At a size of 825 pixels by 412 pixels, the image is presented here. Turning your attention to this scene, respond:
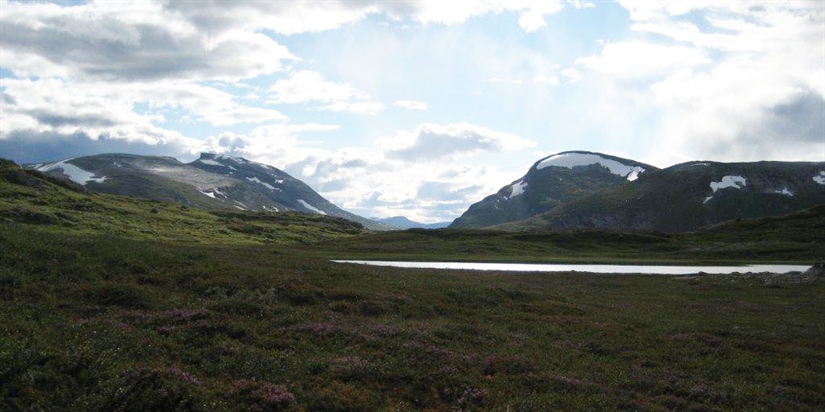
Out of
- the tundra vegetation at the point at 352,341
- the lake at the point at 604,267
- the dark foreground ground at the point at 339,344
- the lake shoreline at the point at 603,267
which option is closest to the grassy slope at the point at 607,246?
the lake shoreline at the point at 603,267

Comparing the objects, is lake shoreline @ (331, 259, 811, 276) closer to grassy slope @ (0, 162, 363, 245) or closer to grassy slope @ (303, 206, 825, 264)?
grassy slope @ (303, 206, 825, 264)

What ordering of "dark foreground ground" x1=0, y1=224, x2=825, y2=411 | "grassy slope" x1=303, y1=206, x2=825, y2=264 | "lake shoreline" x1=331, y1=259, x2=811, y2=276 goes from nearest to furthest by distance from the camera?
"dark foreground ground" x1=0, y1=224, x2=825, y2=411 < "lake shoreline" x1=331, y1=259, x2=811, y2=276 < "grassy slope" x1=303, y1=206, x2=825, y2=264

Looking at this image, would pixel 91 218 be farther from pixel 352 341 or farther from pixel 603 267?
pixel 352 341

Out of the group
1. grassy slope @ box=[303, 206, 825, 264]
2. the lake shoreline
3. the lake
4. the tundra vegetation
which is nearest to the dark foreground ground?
the tundra vegetation

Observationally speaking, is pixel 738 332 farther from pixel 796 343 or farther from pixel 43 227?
pixel 43 227

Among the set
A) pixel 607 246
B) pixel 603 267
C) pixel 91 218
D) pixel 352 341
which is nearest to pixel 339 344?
pixel 352 341

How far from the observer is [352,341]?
2594cm

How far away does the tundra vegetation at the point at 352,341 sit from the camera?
18.3m

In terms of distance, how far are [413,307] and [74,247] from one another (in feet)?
74.1

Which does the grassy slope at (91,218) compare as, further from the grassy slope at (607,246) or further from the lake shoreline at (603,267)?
the lake shoreline at (603,267)

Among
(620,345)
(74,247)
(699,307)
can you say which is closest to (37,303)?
(74,247)

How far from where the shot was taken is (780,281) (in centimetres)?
6328

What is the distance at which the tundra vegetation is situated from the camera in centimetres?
1831

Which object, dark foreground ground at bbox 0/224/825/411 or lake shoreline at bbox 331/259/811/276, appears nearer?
dark foreground ground at bbox 0/224/825/411
